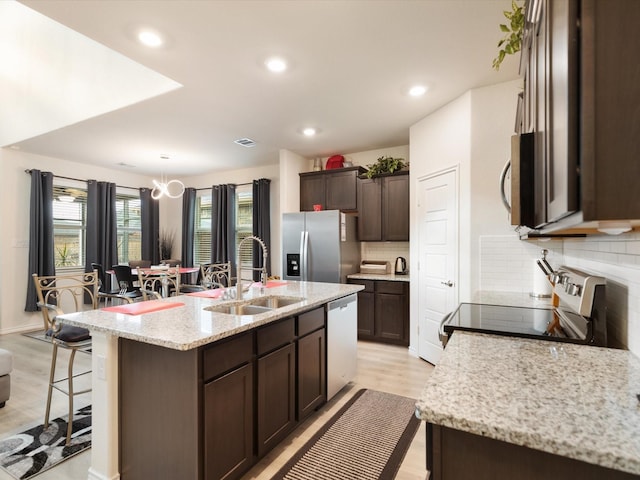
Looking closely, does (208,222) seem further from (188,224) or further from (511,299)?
(511,299)

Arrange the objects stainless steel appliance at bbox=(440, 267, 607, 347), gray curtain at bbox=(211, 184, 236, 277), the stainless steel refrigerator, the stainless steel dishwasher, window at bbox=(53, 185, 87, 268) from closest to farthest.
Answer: stainless steel appliance at bbox=(440, 267, 607, 347) → the stainless steel dishwasher → the stainless steel refrigerator → window at bbox=(53, 185, 87, 268) → gray curtain at bbox=(211, 184, 236, 277)

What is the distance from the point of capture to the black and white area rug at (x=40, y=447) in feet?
6.44

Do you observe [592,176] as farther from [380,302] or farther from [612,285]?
[380,302]

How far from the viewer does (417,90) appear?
311 centimetres

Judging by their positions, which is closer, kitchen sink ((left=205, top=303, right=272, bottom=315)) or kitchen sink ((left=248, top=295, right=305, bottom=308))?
kitchen sink ((left=205, top=303, right=272, bottom=315))

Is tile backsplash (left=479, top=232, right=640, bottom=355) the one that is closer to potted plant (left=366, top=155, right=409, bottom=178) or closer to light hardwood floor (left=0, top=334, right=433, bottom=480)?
light hardwood floor (left=0, top=334, right=433, bottom=480)

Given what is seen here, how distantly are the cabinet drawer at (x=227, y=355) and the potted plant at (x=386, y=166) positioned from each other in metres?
3.36

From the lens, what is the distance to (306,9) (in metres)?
2.04

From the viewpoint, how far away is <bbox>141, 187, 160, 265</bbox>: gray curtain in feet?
22.0

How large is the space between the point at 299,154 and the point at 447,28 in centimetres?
329

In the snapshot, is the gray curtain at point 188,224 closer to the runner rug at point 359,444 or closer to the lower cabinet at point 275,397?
the runner rug at point 359,444

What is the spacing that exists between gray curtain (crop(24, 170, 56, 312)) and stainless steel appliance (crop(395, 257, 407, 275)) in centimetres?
544

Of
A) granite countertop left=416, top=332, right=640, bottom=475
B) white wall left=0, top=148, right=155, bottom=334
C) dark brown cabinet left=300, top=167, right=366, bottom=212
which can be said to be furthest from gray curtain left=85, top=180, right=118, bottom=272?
granite countertop left=416, top=332, right=640, bottom=475

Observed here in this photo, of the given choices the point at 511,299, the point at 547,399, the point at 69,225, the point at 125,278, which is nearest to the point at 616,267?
the point at 547,399
